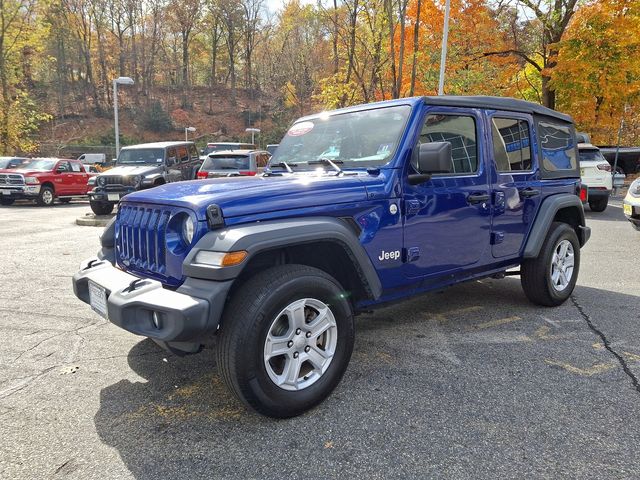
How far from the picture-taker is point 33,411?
9.17 feet

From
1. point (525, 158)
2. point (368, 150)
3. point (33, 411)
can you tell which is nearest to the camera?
point (33, 411)

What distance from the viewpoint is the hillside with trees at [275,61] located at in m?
15.7

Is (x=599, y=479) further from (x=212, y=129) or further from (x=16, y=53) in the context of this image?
(x=212, y=129)

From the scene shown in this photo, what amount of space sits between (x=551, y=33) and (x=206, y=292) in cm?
1940

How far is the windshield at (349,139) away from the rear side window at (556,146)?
1898 mm

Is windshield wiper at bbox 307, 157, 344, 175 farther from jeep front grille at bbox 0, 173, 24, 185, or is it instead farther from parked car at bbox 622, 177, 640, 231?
jeep front grille at bbox 0, 173, 24, 185

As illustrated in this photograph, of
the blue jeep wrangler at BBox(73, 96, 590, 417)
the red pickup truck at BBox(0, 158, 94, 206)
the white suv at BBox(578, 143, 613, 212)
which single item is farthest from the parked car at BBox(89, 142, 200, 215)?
the white suv at BBox(578, 143, 613, 212)

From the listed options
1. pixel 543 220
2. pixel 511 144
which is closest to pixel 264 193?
pixel 511 144

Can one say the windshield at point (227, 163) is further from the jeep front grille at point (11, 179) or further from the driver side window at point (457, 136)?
the driver side window at point (457, 136)

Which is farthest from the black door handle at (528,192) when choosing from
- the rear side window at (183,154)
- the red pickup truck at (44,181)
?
the red pickup truck at (44,181)

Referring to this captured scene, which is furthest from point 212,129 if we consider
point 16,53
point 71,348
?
point 71,348

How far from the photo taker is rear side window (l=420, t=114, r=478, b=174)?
141 inches

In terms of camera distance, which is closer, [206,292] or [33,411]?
[206,292]

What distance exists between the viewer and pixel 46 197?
1652 centimetres
